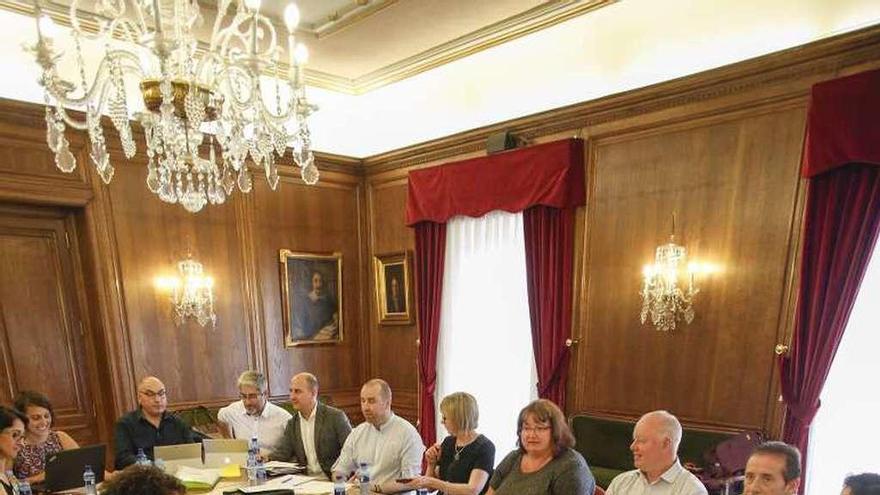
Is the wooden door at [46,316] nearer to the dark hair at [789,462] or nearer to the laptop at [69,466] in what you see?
the laptop at [69,466]

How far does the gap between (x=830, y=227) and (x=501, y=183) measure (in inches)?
102

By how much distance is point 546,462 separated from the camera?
9.73ft

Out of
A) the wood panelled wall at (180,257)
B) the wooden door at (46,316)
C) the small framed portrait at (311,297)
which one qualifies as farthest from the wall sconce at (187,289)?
the small framed portrait at (311,297)

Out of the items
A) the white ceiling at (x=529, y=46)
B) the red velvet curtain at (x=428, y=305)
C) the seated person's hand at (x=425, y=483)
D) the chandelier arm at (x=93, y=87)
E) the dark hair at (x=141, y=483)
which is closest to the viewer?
the dark hair at (x=141, y=483)

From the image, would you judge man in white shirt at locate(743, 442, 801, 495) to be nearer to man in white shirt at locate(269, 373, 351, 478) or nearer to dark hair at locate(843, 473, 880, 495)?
dark hair at locate(843, 473, 880, 495)

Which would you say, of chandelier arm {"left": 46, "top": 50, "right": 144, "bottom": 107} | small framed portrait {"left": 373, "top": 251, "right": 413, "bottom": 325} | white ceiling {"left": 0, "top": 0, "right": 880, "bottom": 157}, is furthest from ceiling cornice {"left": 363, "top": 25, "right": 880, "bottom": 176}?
chandelier arm {"left": 46, "top": 50, "right": 144, "bottom": 107}

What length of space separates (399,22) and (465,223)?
2026mm

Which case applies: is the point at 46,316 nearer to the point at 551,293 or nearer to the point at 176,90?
the point at 176,90

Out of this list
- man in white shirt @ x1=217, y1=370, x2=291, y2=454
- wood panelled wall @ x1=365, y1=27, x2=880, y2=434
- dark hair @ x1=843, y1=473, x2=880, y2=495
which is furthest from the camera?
man in white shirt @ x1=217, y1=370, x2=291, y2=454

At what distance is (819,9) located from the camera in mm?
3928

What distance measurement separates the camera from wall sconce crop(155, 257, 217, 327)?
542 centimetres

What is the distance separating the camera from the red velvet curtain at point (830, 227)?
3.58 m

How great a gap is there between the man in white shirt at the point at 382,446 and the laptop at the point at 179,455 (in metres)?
0.85

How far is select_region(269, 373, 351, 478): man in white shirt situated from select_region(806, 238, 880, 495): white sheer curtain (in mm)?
3112
